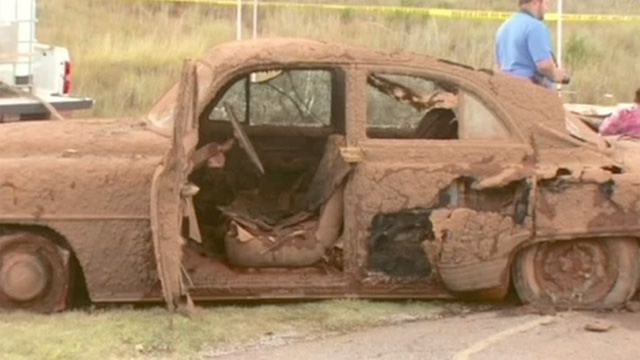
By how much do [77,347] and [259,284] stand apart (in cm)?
142

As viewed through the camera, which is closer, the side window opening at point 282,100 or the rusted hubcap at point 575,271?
the rusted hubcap at point 575,271

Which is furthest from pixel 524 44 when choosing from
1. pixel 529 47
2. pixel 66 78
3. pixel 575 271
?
pixel 66 78

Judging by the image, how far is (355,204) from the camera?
890cm

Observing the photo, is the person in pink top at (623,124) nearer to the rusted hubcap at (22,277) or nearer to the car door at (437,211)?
the car door at (437,211)

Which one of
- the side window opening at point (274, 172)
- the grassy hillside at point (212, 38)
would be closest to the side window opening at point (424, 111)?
the side window opening at point (274, 172)

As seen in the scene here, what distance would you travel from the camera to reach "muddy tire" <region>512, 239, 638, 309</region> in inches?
360

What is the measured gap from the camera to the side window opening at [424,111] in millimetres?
9203

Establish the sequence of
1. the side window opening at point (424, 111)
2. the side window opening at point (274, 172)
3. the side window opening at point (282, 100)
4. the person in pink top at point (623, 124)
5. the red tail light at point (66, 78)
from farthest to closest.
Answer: the red tail light at point (66, 78), the person in pink top at point (623, 124), the side window opening at point (282, 100), the side window opening at point (424, 111), the side window opening at point (274, 172)

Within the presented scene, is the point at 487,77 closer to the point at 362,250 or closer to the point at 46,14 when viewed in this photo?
the point at 362,250

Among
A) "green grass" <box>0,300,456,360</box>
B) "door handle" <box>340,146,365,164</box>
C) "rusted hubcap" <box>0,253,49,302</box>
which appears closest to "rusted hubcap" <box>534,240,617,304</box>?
"green grass" <box>0,300,456,360</box>

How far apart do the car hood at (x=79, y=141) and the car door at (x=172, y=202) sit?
45 centimetres

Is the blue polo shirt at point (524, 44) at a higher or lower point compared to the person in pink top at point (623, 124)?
higher

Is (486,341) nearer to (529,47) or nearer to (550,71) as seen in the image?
(550,71)

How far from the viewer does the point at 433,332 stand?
8.48 meters
